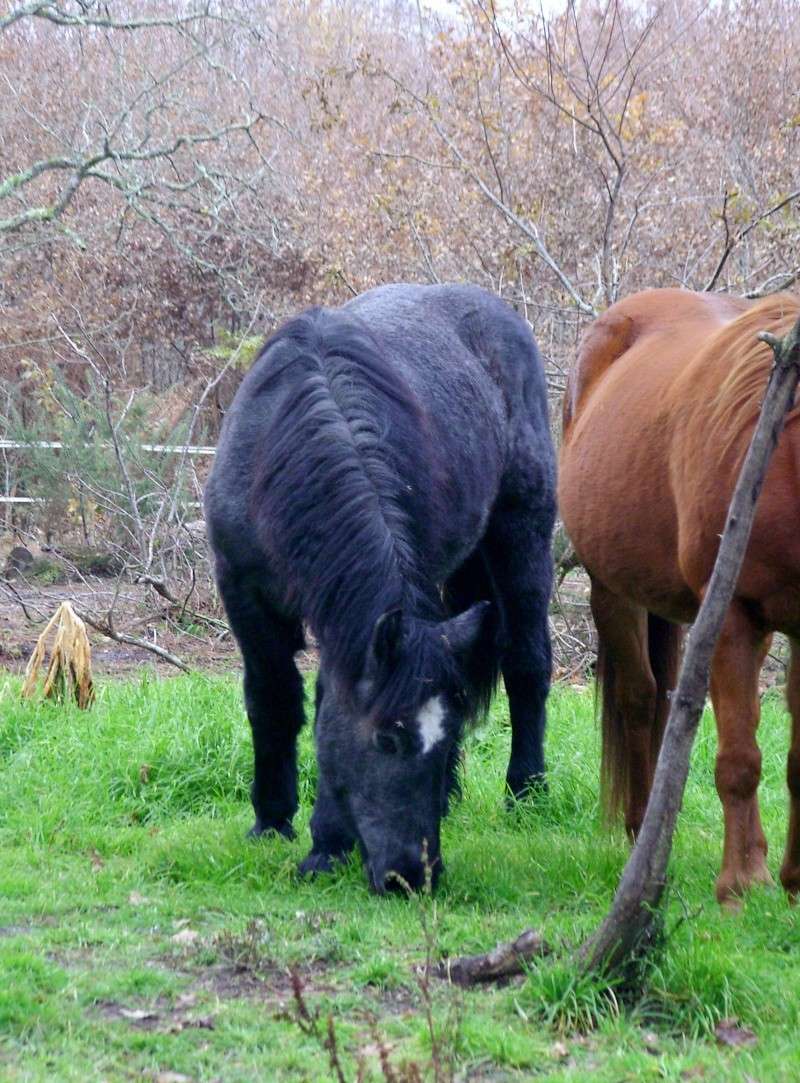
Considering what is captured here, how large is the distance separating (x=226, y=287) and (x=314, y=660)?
850cm

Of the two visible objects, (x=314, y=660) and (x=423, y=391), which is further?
(x=314, y=660)

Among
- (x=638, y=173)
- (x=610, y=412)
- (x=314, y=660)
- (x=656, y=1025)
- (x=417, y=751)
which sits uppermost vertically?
(x=638, y=173)

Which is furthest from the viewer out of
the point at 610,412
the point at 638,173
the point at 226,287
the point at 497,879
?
the point at 226,287

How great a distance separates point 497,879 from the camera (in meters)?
4.43

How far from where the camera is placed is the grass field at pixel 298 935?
114 inches

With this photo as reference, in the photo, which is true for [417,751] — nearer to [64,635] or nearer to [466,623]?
[466,623]

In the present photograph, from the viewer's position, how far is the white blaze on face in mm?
3994

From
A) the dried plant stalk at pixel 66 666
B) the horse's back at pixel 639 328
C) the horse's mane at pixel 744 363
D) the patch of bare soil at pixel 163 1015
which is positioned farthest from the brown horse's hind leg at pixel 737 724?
the dried plant stalk at pixel 66 666

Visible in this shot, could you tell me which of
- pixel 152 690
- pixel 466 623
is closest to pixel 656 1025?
pixel 466 623

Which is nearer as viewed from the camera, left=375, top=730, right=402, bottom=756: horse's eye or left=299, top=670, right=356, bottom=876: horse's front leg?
left=375, top=730, right=402, bottom=756: horse's eye

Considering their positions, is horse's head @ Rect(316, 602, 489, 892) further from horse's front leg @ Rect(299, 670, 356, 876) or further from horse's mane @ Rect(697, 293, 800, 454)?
horse's mane @ Rect(697, 293, 800, 454)

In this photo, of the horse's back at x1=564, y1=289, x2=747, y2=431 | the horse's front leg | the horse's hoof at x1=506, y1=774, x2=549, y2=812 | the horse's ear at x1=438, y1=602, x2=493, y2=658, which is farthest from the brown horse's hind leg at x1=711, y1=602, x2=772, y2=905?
the horse's hoof at x1=506, y1=774, x2=549, y2=812

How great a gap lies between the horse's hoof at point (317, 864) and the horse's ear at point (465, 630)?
0.99 metres

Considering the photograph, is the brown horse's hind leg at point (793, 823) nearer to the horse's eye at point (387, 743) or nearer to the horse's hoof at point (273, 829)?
the horse's eye at point (387, 743)
